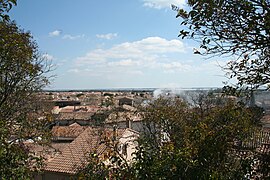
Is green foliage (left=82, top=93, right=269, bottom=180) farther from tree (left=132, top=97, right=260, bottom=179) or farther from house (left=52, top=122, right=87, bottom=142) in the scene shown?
house (left=52, top=122, right=87, bottom=142)

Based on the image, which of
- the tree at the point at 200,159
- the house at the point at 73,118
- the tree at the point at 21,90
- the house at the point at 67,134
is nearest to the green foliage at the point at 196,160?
the tree at the point at 200,159

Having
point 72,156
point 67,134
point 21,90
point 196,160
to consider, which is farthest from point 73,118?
point 196,160

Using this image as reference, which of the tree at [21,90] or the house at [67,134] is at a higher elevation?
the tree at [21,90]

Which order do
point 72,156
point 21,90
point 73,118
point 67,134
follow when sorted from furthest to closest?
point 73,118, point 67,134, point 72,156, point 21,90

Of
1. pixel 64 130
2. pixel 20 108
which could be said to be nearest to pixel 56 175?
pixel 20 108

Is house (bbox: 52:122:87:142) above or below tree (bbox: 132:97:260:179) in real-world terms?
below

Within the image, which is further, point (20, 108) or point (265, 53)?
point (20, 108)

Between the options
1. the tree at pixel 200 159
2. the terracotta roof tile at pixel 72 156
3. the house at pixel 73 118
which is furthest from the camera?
the house at pixel 73 118

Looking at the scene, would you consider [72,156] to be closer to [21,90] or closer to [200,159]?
[21,90]

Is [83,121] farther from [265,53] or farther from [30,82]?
[265,53]

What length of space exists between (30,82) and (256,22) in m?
10.5

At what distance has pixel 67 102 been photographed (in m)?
73.0

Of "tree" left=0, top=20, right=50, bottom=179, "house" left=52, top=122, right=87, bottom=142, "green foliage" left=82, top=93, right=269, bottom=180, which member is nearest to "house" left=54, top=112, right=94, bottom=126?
"house" left=52, top=122, right=87, bottom=142

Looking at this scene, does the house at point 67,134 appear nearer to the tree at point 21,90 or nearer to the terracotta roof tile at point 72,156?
the terracotta roof tile at point 72,156
